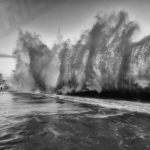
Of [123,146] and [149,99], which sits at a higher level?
[149,99]

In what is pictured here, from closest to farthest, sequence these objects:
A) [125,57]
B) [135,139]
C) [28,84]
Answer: [135,139], [125,57], [28,84]

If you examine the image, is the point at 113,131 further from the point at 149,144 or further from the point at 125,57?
the point at 125,57

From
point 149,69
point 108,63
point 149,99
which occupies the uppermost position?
point 108,63

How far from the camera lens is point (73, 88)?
33031 mm

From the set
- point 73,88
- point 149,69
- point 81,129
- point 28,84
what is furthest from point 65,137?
point 28,84

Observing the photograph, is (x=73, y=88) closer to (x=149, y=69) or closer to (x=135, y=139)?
(x=149, y=69)

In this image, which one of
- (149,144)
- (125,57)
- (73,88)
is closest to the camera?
(149,144)

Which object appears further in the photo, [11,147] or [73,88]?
[73,88]

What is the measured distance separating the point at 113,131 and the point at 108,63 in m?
18.6

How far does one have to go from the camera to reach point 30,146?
5594mm

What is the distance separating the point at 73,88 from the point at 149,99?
1878cm

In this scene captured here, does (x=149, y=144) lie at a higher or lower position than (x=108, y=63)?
lower

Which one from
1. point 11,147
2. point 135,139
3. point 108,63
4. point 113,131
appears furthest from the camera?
point 108,63

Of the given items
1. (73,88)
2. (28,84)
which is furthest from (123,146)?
(28,84)
